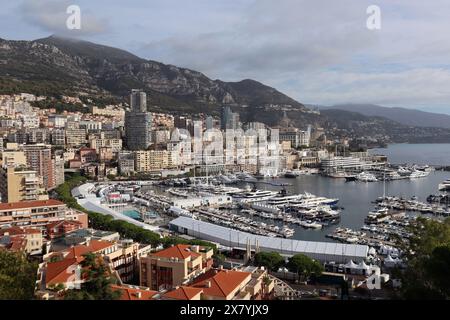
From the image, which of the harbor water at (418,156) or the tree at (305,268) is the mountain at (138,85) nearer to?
the harbor water at (418,156)

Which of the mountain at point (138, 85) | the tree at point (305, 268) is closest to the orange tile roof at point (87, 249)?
the tree at point (305, 268)

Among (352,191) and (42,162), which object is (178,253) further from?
(352,191)

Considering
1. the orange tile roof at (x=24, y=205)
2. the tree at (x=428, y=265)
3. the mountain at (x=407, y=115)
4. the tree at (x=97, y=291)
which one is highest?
the mountain at (x=407, y=115)

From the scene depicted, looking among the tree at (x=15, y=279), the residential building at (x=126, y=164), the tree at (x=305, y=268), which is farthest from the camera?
the residential building at (x=126, y=164)

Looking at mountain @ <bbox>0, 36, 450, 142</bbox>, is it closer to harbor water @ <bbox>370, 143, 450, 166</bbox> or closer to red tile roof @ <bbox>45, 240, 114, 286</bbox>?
harbor water @ <bbox>370, 143, 450, 166</bbox>

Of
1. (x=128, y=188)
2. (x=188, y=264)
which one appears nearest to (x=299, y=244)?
(x=188, y=264)
